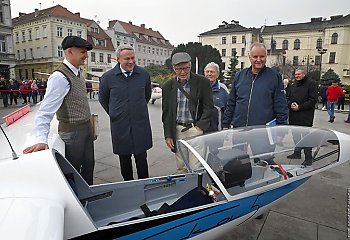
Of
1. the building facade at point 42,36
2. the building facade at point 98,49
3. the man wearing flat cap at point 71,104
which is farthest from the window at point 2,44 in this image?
the man wearing flat cap at point 71,104

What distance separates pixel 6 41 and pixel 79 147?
3044 cm

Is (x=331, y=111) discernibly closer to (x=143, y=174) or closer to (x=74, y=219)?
(x=143, y=174)

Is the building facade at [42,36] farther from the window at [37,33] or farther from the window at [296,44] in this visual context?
the window at [296,44]

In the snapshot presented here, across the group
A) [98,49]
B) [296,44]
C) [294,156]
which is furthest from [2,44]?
[296,44]

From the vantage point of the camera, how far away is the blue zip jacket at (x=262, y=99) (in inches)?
102

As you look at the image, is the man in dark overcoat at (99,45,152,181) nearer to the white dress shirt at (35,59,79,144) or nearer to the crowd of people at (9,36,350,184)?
the crowd of people at (9,36,350,184)

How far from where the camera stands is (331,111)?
9.48 meters

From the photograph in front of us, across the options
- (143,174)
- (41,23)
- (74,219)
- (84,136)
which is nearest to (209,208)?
(74,219)

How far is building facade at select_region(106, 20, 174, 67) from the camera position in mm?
47719

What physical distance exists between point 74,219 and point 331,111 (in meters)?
10.4

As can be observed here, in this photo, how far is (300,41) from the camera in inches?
2188

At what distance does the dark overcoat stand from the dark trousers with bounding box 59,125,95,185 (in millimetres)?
392

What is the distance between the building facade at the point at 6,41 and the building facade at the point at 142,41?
21319 mm

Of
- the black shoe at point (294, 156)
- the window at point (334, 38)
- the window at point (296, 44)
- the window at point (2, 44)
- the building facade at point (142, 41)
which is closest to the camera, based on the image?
the black shoe at point (294, 156)
